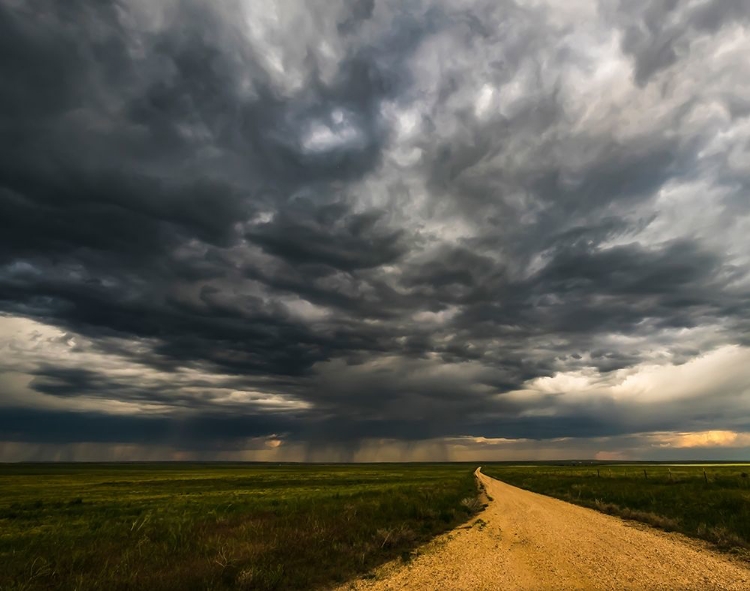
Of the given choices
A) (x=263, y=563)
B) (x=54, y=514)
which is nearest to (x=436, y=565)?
(x=263, y=563)

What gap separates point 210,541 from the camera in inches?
564

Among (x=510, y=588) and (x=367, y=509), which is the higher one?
(x=367, y=509)

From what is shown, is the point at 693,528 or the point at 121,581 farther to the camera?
the point at 693,528

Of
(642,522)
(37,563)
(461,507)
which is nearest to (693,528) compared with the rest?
(642,522)

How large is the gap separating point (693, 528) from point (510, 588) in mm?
11865

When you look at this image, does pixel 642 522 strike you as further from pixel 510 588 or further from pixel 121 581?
pixel 121 581

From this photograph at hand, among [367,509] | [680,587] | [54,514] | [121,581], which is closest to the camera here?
[680,587]

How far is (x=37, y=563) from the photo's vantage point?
41.4 ft

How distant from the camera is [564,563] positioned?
37.7ft

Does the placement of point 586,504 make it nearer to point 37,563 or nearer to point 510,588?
point 510,588

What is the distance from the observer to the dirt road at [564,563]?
9.80 m

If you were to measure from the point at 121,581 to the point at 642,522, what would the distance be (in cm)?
2064

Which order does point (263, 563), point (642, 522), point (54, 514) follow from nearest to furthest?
point (263, 563), point (642, 522), point (54, 514)

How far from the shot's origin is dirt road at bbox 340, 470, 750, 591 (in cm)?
980
